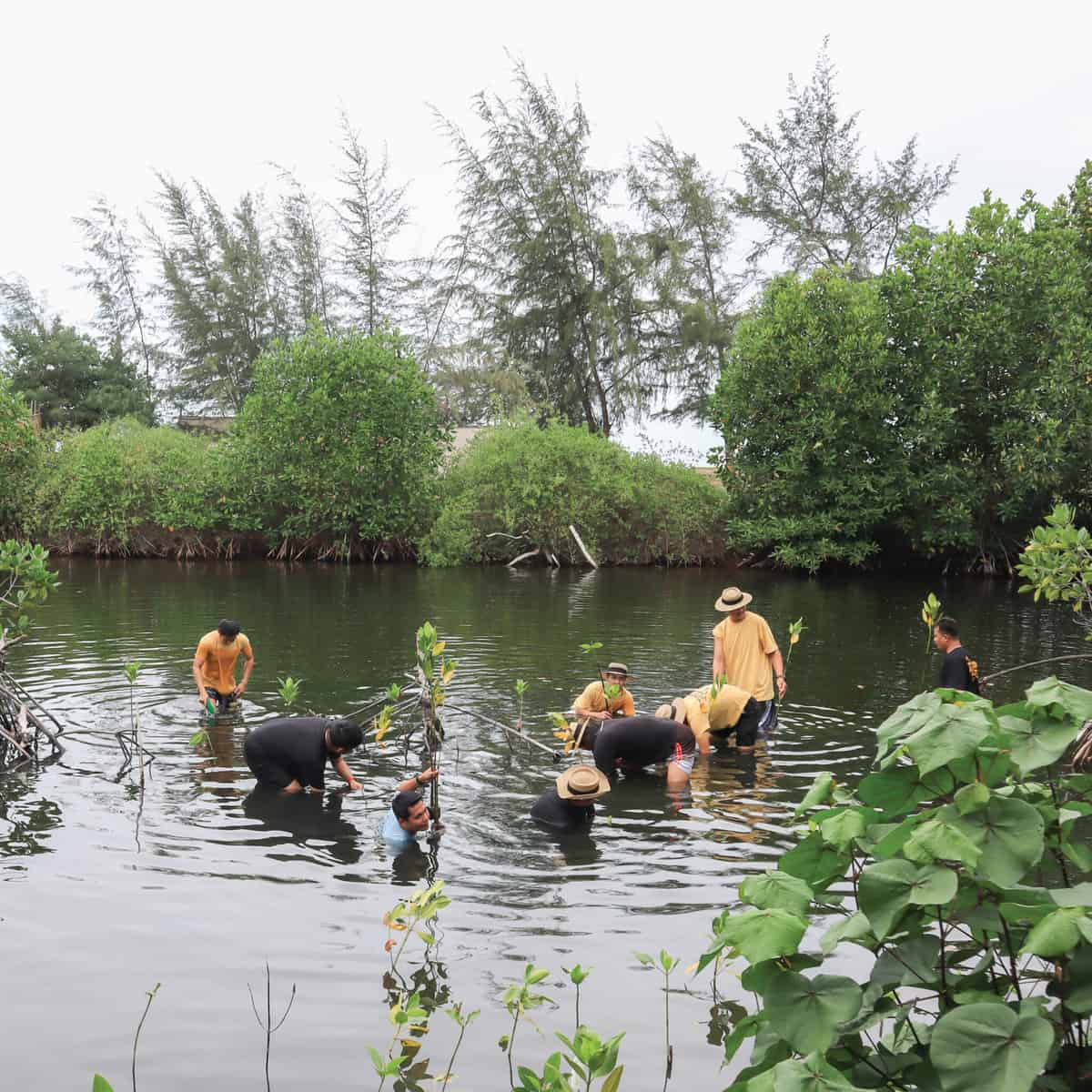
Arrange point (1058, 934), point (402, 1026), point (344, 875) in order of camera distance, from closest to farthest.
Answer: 1. point (1058, 934)
2. point (402, 1026)
3. point (344, 875)

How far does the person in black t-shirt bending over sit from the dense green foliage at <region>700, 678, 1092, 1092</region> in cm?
840

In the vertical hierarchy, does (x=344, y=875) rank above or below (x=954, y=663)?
below

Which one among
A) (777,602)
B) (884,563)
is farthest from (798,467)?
(777,602)

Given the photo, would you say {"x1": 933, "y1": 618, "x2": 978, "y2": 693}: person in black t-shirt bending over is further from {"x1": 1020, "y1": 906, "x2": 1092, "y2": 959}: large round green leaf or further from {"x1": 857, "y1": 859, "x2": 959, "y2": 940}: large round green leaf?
{"x1": 1020, "y1": 906, "x2": 1092, "y2": 959}: large round green leaf

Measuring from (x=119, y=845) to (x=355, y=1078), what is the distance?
4.12 metres

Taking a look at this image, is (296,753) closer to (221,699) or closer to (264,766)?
(264,766)

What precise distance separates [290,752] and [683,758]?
3975mm

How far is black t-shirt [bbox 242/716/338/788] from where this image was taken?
10.2 m

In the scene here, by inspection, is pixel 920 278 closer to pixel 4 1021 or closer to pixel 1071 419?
pixel 1071 419

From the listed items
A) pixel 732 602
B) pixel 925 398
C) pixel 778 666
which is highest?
pixel 925 398

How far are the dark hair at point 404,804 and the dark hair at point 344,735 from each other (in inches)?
52.7

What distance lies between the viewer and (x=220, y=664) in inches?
533

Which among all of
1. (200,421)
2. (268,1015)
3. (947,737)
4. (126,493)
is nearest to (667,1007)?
(268,1015)

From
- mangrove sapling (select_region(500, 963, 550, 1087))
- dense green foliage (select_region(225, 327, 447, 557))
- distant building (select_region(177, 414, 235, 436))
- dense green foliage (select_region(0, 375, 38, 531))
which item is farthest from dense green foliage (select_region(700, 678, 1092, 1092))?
distant building (select_region(177, 414, 235, 436))
